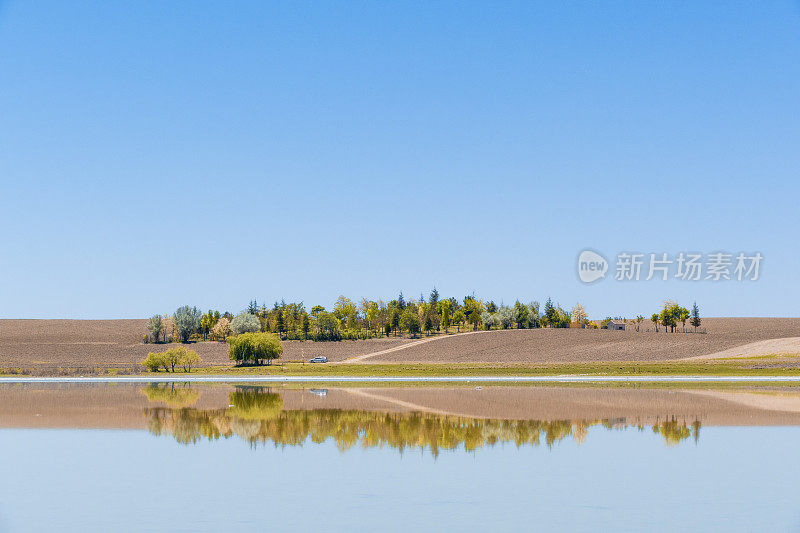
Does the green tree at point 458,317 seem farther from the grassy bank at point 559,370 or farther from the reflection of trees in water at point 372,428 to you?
the reflection of trees in water at point 372,428

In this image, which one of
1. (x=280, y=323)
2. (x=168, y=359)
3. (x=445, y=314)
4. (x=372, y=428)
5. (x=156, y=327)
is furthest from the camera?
(x=445, y=314)

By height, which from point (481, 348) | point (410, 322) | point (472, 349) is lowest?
point (472, 349)

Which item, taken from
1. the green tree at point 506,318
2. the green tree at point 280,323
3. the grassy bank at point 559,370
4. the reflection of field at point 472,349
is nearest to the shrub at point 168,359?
the grassy bank at point 559,370

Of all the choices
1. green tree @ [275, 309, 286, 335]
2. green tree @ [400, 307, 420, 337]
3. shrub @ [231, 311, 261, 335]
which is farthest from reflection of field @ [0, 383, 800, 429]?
green tree @ [275, 309, 286, 335]

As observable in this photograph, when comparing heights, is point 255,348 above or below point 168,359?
above

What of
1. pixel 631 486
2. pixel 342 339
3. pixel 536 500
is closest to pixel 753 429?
pixel 631 486

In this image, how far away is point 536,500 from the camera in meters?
18.0

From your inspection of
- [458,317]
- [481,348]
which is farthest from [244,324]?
[458,317]

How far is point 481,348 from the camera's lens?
109m

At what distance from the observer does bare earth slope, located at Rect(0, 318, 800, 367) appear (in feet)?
311

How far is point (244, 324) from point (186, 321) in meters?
10.3

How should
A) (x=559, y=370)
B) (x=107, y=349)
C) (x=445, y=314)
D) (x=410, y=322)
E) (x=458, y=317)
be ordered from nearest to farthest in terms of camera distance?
(x=559, y=370) → (x=107, y=349) → (x=410, y=322) → (x=445, y=314) → (x=458, y=317)

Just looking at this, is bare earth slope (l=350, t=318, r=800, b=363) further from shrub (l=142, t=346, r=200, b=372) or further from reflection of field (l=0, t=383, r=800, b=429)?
reflection of field (l=0, t=383, r=800, b=429)

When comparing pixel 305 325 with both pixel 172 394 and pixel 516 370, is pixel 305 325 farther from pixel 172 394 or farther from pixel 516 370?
pixel 172 394
